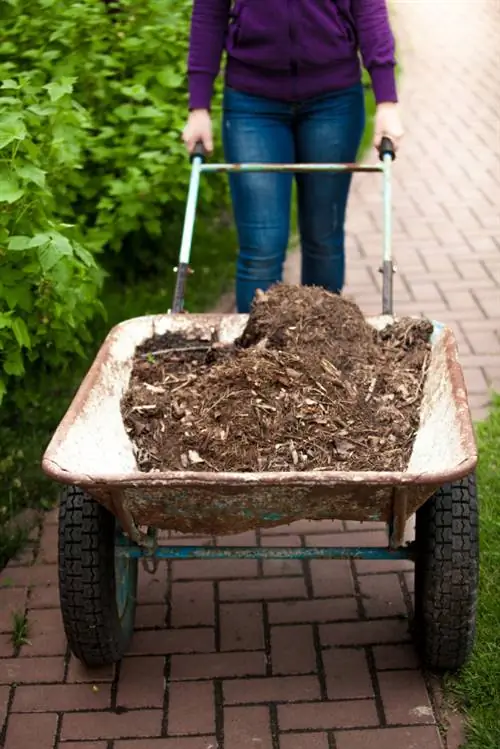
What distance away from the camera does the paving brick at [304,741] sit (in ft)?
8.65

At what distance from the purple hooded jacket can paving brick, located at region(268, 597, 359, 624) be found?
1717mm

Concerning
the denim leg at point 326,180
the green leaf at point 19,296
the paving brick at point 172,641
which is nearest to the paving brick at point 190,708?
the paving brick at point 172,641

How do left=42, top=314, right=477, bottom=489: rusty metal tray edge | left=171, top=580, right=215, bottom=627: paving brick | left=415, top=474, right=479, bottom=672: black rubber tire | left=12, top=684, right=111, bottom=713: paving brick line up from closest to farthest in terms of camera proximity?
left=42, top=314, right=477, bottom=489: rusty metal tray edge < left=415, top=474, right=479, bottom=672: black rubber tire < left=12, top=684, right=111, bottom=713: paving brick < left=171, top=580, right=215, bottom=627: paving brick

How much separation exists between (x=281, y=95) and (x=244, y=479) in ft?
5.75

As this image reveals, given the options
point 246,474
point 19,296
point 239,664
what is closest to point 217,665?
point 239,664

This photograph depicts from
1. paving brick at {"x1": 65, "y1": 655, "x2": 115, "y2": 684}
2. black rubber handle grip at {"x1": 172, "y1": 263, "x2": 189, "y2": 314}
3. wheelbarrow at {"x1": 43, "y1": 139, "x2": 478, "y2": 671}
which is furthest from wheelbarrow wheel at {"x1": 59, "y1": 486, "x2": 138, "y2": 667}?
black rubber handle grip at {"x1": 172, "y1": 263, "x2": 189, "y2": 314}

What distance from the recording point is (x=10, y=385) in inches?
140

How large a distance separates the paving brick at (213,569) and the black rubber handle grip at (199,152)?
1410mm

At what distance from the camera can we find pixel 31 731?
2.71 metres

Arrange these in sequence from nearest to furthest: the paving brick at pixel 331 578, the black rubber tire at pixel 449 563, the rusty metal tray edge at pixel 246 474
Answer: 1. the rusty metal tray edge at pixel 246 474
2. the black rubber tire at pixel 449 563
3. the paving brick at pixel 331 578

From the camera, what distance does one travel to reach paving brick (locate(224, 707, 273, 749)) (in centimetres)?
265

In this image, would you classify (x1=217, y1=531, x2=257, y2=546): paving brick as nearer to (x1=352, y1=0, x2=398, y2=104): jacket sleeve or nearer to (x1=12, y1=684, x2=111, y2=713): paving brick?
(x1=12, y1=684, x2=111, y2=713): paving brick

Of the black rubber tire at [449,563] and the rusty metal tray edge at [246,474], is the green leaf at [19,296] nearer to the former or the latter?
the rusty metal tray edge at [246,474]

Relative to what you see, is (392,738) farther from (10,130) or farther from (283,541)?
(10,130)
